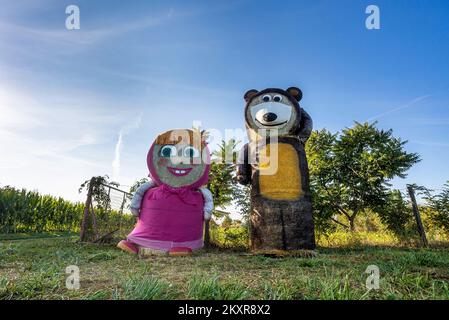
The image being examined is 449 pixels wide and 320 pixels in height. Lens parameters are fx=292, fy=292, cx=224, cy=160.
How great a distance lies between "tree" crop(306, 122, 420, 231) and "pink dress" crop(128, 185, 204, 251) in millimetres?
3533

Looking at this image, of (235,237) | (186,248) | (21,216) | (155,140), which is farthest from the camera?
(21,216)

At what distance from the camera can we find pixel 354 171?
25.1 ft

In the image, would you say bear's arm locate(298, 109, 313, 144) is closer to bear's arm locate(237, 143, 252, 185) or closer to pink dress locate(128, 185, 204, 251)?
bear's arm locate(237, 143, 252, 185)

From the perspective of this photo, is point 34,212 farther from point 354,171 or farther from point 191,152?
point 354,171

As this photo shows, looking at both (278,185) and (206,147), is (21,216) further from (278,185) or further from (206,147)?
(278,185)

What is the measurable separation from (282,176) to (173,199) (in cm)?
191

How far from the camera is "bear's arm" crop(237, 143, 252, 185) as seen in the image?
5398mm

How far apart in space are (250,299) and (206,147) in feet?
13.1

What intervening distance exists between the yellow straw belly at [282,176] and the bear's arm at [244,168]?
0.45 metres

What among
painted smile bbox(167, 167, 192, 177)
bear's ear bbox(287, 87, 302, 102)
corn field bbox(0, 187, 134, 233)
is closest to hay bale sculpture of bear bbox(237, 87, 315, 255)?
bear's ear bbox(287, 87, 302, 102)

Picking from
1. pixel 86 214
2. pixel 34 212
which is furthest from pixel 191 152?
pixel 34 212

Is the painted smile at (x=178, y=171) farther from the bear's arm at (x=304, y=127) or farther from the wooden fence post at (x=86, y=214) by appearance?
the wooden fence post at (x=86, y=214)
